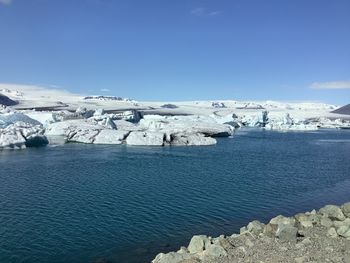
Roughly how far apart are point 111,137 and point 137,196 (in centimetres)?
2216

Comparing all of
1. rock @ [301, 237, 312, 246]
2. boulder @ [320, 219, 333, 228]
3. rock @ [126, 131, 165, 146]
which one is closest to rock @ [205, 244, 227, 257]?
rock @ [301, 237, 312, 246]

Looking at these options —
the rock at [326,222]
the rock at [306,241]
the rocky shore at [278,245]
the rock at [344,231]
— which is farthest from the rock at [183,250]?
the rock at [326,222]

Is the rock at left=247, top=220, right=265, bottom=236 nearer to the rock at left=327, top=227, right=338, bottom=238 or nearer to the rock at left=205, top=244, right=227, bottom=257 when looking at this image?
the rock at left=327, top=227, right=338, bottom=238

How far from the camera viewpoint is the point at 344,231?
45.6 ft

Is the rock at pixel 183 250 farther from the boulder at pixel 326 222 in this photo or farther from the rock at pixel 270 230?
the boulder at pixel 326 222

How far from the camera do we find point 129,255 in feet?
44.5

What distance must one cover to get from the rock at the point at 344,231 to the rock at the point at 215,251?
404 centimetres

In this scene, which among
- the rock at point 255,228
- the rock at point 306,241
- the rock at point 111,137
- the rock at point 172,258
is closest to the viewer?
the rock at point 172,258

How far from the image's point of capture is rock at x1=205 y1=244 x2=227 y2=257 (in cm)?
1228

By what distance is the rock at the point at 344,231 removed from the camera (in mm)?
13758

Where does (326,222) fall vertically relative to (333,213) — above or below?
below

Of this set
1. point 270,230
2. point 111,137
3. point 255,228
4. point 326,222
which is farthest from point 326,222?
point 111,137

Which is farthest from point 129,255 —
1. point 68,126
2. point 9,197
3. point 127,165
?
point 68,126

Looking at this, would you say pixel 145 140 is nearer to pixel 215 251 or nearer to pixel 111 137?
pixel 111 137
